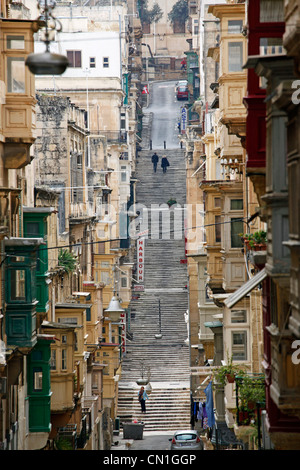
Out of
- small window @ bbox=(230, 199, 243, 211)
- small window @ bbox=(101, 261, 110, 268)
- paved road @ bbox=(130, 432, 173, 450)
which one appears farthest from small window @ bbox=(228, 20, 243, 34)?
small window @ bbox=(101, 261, 110, 268)

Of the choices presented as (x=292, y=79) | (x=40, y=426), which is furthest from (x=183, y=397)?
(x=292, y=79)

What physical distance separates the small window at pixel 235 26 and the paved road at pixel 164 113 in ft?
237

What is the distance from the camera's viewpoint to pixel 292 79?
14633 mm

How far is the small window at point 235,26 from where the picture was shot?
26703mm

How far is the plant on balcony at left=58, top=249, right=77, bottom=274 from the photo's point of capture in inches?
1539

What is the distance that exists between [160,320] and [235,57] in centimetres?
4278

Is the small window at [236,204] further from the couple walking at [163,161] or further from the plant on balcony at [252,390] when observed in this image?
the couple walking at [163,161]

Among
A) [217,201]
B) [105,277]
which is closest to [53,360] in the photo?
[217,201]

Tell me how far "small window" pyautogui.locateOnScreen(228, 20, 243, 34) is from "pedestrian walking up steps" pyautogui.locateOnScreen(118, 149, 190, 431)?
28329 mm

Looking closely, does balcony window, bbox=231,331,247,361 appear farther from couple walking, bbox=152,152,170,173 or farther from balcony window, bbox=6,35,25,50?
couple walking, bbox=152,152,170,173

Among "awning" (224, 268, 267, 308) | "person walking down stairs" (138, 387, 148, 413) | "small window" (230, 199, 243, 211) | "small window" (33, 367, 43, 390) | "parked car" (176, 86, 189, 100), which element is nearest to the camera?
"awning" (224, 268, 267, 308)

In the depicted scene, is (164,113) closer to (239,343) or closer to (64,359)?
(64,359)

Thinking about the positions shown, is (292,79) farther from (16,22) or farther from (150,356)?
(150,356)

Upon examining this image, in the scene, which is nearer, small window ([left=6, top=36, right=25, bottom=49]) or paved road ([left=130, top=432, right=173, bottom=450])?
small window ([left=6, top=36, right=25, bottom=49])
